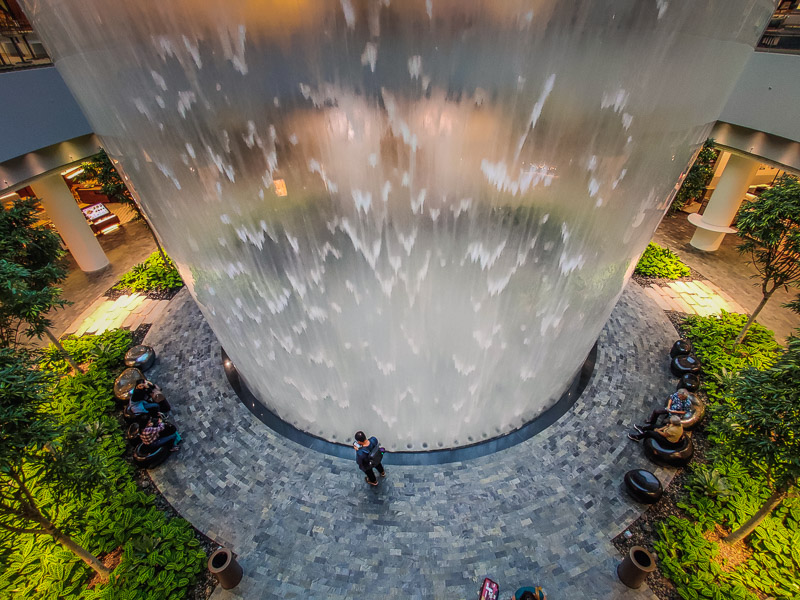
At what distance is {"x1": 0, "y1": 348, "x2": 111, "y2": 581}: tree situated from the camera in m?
3.94

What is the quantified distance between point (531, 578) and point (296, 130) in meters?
6.48

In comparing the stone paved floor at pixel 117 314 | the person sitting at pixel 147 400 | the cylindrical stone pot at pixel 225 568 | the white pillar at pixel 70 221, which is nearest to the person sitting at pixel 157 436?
the person sitting at pixel 147 400

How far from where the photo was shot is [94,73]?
4.30 metres

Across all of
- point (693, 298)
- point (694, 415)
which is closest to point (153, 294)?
point (694, 415)

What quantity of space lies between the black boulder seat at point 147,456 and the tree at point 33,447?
4.99ft

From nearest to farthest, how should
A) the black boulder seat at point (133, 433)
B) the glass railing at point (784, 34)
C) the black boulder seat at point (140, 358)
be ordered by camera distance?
the black boulder seat at point (133, 433) < the glass railing at point (784, 34) < the black boulder seat at point (140, 358)

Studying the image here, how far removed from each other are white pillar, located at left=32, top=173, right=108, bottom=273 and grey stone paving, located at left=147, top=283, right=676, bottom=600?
907 cm

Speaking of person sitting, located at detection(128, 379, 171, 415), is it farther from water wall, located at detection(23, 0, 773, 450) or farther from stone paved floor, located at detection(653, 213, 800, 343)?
stone paved floor, located at detection(653, 213, 800, 343)

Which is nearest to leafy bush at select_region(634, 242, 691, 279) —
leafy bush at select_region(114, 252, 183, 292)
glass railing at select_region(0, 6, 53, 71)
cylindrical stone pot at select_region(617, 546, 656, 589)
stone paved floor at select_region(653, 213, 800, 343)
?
stone paved floor at select_region(653, 213, 800, 343)

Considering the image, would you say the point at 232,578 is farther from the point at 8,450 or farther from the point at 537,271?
the point at 537,271

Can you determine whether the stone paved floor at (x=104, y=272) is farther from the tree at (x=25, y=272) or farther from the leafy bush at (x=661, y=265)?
the leafy bush at (x=661, y=265)

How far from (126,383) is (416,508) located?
22.1 feet

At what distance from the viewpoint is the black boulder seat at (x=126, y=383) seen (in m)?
8.32

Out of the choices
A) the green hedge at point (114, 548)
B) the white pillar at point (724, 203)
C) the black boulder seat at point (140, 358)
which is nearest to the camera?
the green hedge at point (114, 548)
